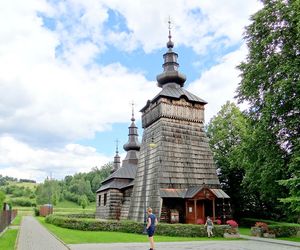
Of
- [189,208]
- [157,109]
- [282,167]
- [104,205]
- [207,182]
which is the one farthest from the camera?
[104,205]

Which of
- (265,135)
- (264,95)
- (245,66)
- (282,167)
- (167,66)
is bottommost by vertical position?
(282,167)

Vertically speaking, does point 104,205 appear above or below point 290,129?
below

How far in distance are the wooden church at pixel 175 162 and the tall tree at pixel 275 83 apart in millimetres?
6298

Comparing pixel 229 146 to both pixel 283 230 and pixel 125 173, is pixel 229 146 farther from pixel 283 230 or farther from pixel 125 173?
pixel 283 230

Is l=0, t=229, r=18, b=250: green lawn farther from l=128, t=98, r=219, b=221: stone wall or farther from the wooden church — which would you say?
l=128, t=98, r=219, b=221: stone wall

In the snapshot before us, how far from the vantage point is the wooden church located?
78.2 feet

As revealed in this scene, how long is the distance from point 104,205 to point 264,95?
24.2 m

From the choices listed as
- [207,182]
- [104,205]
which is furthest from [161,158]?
[104,205]

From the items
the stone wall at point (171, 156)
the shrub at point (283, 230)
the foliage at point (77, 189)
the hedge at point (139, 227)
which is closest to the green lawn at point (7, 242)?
the hedge at point (139, 227)

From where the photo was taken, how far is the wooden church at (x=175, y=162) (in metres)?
23.8

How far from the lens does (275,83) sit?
1734cm

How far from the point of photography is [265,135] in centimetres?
1830

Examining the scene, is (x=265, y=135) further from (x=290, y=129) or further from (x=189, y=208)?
(x=189, y=208)

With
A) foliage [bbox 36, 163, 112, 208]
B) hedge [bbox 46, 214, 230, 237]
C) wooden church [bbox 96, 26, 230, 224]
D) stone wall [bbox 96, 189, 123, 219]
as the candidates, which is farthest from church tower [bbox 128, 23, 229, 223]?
foliage [bbox 36, 163, 112, 208]
